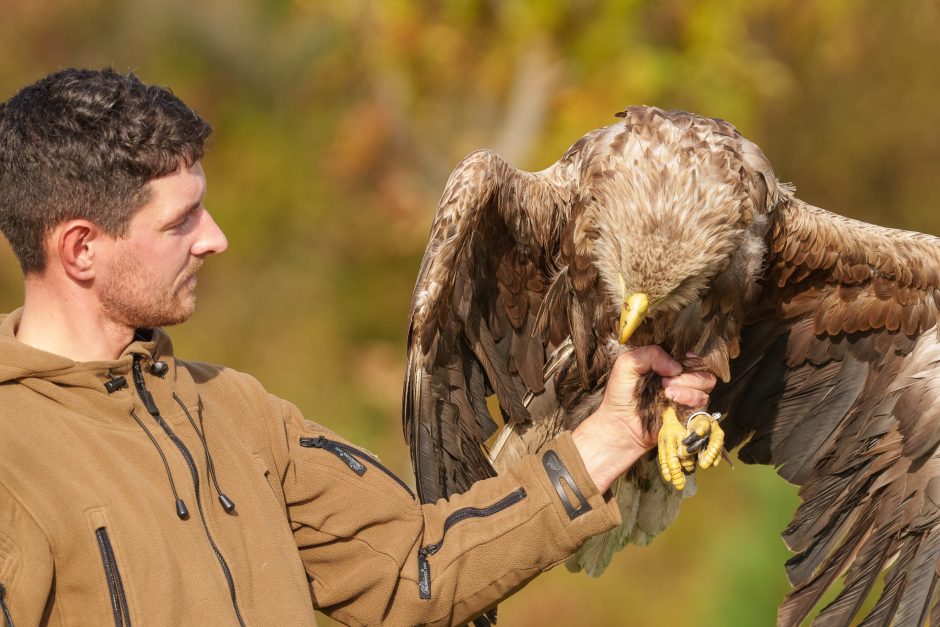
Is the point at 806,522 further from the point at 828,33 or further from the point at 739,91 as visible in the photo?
the point at 828,33

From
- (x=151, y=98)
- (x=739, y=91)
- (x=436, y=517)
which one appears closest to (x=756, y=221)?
(x=436, y=517)

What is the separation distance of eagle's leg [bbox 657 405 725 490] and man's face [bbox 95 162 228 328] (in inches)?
60.4

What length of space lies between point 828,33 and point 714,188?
7690mm

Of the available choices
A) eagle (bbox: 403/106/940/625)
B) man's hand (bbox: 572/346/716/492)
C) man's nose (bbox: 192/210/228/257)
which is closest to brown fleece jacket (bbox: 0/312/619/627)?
man's hand (bbox: 572/346/716/492)

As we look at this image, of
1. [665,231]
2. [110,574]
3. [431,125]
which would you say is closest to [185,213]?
[110,574]

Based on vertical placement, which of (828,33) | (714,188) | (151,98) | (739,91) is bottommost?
(714,188)

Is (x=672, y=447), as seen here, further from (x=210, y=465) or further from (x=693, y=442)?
(x=210, y=465)

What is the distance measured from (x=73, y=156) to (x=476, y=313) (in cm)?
203

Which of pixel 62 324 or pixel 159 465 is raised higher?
pixel 62 324

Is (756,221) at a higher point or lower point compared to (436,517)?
higher

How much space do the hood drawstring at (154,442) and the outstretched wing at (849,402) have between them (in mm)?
2227

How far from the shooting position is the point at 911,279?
13.0ft

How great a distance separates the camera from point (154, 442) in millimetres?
2506

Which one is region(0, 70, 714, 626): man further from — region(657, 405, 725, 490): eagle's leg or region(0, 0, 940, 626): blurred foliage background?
region(0, 0, 940, 626): blurred foliage background
